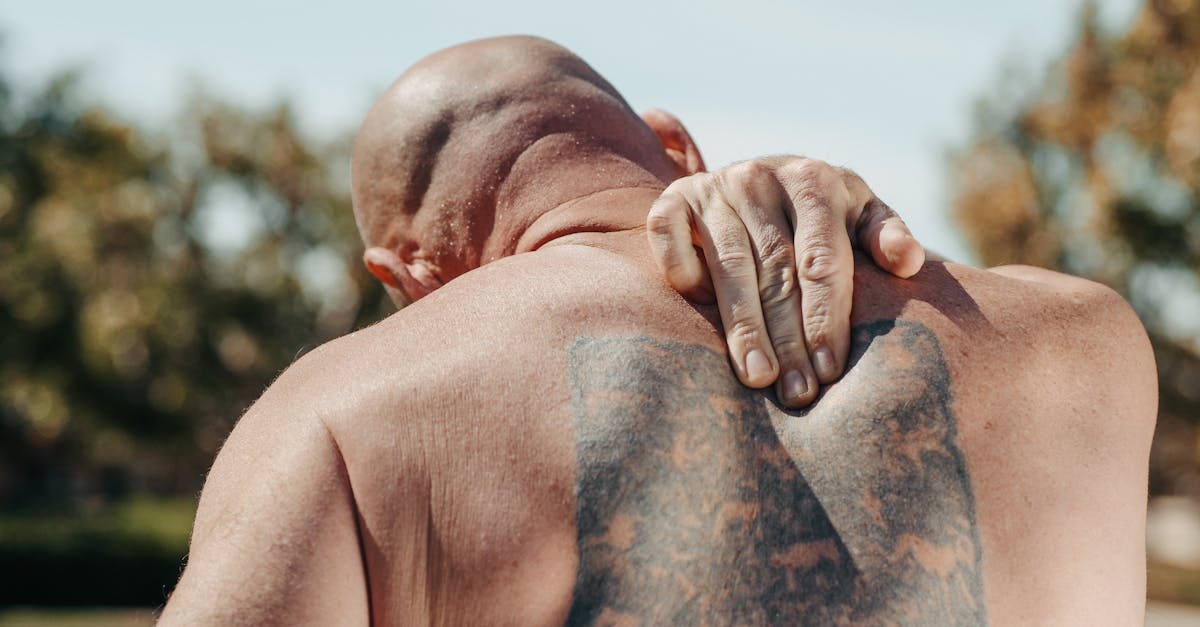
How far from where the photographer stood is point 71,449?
114 feet

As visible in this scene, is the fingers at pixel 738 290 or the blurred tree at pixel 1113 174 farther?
A: the blurred tree at pixel 1113 174

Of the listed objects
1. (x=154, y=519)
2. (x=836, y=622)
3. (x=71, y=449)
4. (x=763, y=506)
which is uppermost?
(x=763, y=506)

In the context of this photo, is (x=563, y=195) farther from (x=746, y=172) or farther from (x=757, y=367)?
(x=757, y=367)

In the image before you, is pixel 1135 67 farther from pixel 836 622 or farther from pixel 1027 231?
pixel 836 622

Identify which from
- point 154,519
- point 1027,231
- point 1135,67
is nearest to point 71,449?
point 154,519

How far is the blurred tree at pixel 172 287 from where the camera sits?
76.8 ft

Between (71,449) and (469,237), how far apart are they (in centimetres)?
3540

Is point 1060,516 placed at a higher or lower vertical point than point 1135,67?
higher

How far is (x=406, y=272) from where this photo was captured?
2803 mm

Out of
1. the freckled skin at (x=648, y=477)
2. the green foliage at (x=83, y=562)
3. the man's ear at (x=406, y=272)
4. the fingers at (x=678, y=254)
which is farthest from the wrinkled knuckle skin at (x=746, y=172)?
the green foliage at (x=83, y=562)

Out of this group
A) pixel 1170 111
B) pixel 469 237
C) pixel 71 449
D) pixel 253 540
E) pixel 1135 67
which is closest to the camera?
pixel 253 540

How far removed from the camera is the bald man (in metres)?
1.82

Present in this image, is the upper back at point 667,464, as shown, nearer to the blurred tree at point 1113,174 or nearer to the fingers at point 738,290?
the fingers at point 738,290

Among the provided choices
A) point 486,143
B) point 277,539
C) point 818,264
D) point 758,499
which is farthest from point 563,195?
point 277,539
